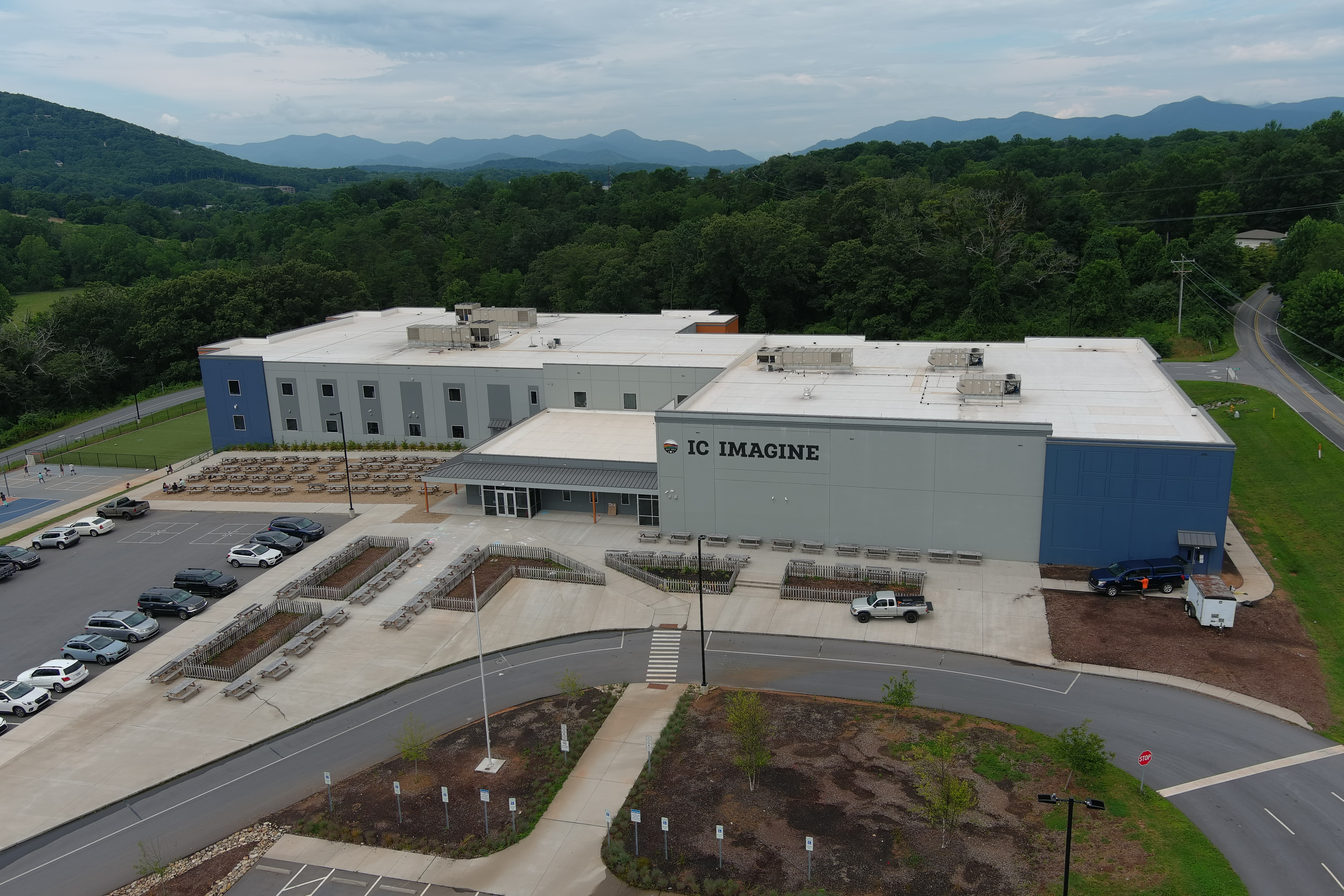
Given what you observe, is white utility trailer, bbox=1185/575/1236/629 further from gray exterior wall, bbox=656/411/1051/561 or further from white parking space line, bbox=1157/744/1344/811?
white parking space line, bbox=1157/744/1344/811

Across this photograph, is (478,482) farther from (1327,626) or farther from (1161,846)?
(1327,626)

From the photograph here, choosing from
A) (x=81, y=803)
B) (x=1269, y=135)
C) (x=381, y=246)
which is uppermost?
(x=1269, y=135)

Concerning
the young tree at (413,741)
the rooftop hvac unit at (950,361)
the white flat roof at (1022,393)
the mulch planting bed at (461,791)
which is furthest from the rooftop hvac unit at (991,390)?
the young tree at (413,741)

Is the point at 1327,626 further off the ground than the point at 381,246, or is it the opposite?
the point at 381,246

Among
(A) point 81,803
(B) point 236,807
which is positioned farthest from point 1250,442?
(A) point 81,803

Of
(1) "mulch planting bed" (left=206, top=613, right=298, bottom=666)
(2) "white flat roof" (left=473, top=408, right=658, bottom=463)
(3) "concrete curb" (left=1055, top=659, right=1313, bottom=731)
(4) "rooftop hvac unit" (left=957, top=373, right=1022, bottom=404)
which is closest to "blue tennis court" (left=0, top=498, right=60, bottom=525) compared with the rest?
(1) "mulch planting bed" (left=206, top=613, right=298, bottom=666)

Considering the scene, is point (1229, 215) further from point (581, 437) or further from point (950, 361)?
point (581, 437)
